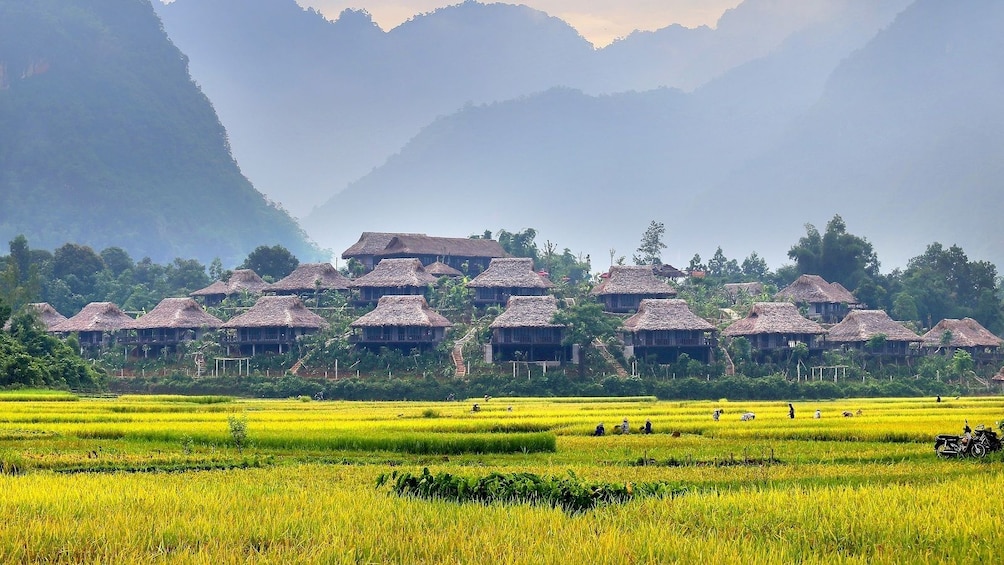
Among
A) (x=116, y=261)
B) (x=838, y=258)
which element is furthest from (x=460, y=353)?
(x=116, y=261)

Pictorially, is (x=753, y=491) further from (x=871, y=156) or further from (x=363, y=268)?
(x=871, y=156)

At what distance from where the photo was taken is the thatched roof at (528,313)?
2183 inches

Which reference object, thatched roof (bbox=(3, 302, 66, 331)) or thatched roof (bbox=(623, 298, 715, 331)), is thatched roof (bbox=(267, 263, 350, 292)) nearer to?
thatched roof (bbox=(3, 302, 66, 331))

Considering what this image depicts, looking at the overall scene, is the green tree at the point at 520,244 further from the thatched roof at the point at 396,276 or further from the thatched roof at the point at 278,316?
the thatched roof at the point at 278,316

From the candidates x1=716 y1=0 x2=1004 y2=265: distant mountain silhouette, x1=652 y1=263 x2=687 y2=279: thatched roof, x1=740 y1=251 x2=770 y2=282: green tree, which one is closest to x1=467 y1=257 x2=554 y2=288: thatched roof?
x1=652 y1=263 x2=687 y2=279: thatched roof

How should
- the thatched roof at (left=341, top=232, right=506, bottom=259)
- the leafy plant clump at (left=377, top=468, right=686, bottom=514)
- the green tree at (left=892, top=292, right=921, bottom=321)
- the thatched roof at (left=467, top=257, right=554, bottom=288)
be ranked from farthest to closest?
the thatched roof at (left=341, top=232, right=506, bottom=259) < the green tree at (left=892, top=292, right=921, bottom=321) < the thatched roof at (left=467, top=257, right=554, bottom=288) < the leafy plant clump at (left=377, top=468, right=686, bottom=514)

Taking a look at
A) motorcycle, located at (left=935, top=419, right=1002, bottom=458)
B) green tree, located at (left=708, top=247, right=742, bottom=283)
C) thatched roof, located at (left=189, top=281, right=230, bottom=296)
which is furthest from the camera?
green tree, located at (left=708, top=247, right=742, bottom=283)

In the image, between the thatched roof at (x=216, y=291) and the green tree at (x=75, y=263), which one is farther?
the green tree at (x=75, y=263)

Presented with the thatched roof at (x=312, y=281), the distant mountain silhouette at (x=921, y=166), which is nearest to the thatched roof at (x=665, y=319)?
the thatched roof at (x=312, y=281)

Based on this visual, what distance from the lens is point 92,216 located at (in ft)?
488

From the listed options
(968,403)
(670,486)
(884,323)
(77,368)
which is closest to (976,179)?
(884,323)

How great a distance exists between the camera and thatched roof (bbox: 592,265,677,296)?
64.5 meters

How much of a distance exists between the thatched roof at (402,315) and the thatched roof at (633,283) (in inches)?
417

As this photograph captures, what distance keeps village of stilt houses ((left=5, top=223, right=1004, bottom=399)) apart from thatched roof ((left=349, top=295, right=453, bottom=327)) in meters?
0.11
